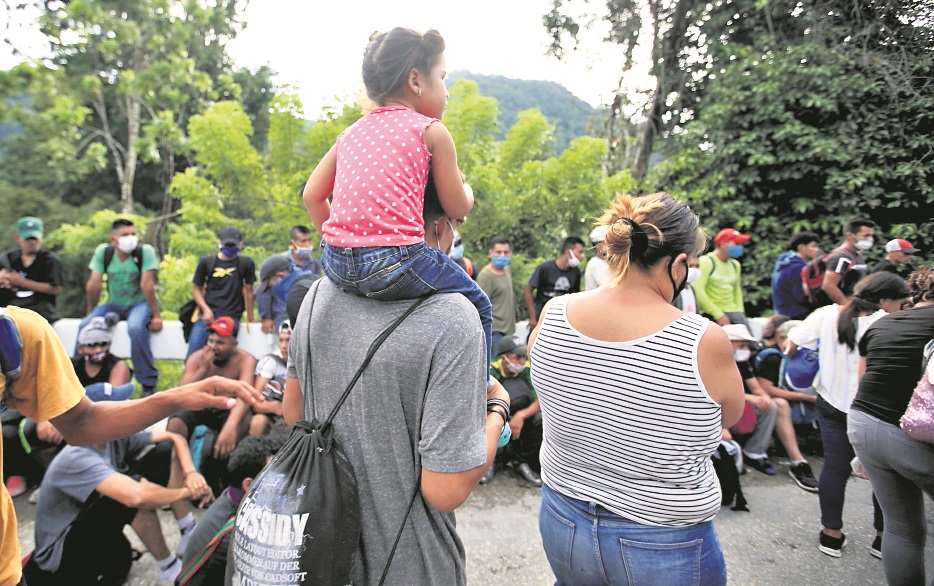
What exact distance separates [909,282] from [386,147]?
3.22 m

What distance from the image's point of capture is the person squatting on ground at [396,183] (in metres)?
1.14

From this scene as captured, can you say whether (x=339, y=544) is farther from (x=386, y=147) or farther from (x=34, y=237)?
(x=34, y=237)

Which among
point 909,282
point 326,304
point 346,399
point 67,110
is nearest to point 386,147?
point 326,304

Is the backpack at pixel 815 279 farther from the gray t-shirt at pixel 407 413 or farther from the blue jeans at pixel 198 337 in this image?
the blue jeans at pixel 198 337

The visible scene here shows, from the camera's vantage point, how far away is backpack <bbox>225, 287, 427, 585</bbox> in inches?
40.1

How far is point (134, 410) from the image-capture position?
5.18 feet

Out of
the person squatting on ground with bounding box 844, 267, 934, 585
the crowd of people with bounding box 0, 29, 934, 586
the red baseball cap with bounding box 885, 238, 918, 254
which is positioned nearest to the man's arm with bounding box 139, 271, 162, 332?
the crowd of people with bounding box 0, 29, 934, 586

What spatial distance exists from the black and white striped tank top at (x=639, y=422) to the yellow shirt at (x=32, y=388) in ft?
4.54

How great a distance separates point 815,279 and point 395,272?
5.91 meters

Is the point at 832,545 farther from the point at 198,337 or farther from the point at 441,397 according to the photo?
the point at 198,337

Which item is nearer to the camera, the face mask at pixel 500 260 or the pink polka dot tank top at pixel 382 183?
the pink polka dot tank top at pixel 382 183

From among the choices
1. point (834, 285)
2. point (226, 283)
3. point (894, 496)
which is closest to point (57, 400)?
point (894, 496)

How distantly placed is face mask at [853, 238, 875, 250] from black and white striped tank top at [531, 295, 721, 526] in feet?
16.3

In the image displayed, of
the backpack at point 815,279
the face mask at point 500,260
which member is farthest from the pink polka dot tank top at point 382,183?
the backpack at point 815,279
